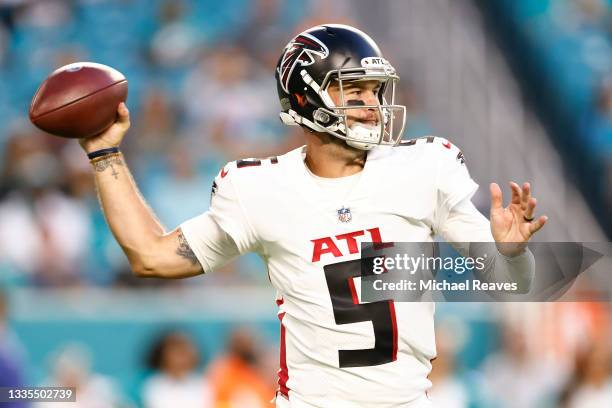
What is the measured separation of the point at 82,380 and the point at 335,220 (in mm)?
3661

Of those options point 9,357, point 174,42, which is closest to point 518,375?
point 9,357

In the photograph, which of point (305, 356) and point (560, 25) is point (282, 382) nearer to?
point (305, 356)

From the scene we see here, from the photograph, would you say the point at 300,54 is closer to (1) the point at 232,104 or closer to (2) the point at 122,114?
(2) the point at 122,114

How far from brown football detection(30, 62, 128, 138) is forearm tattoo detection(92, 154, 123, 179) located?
11cm

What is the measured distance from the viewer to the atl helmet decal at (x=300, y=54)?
3576 mm

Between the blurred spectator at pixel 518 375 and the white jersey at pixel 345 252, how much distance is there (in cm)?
334

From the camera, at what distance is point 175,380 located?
6.47 m

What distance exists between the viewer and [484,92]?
8789 mm

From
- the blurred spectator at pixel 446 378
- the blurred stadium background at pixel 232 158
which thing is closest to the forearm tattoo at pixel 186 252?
the blurred stadium background at pixel 232 158

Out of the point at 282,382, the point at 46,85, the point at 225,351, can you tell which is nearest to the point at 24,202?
the point at 225,351

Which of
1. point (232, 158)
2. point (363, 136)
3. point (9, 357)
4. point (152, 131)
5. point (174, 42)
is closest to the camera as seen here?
point (363, 136)

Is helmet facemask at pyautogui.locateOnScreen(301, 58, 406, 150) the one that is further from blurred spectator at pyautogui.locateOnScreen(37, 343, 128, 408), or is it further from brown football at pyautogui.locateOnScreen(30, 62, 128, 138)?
blurred spectator at pyautogui.locateOnScreen(37, 343, 128, 408)

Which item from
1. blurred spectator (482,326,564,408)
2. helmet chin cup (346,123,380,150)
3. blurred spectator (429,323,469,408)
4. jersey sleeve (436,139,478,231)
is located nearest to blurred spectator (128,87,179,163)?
blurred spectator (429,323,469,408)

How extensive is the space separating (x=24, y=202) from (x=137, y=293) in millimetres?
1356
